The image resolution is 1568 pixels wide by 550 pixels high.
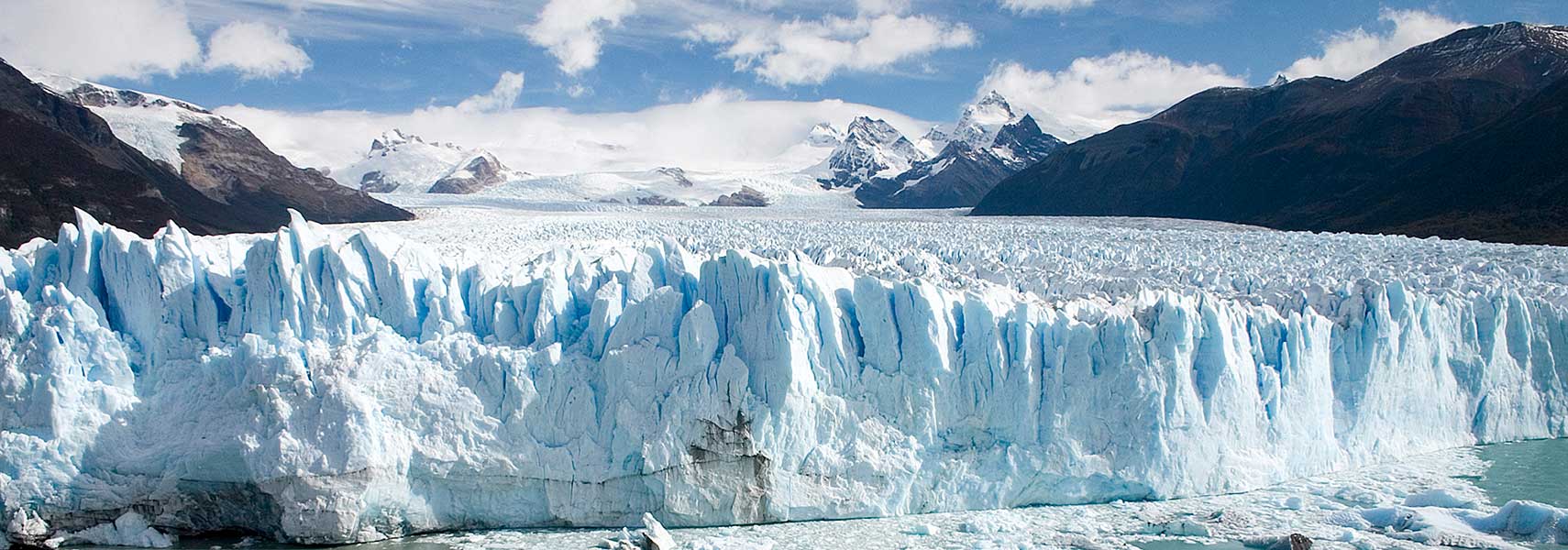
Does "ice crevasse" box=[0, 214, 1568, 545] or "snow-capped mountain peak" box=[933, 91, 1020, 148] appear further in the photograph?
"snow-capped mountain peak" box=[933, 91, 1020, 148]

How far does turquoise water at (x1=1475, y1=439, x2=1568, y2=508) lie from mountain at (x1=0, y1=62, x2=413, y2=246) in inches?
906

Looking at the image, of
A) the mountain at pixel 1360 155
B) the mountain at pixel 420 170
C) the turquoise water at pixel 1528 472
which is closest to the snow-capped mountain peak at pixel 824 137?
the mountain at pixel 420 170

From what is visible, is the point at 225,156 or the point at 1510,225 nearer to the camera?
the point at 1510,225

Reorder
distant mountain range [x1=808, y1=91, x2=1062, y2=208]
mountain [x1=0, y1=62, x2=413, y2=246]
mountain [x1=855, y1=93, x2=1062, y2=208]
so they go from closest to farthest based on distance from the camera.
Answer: mountain [x1=0, y1=62, x2=413, y2=246] < mountain [x1=855, y1=93, x2=1062, y2=208] < distant mountain range [x1=808, y1=91, x2=1062, y2=208]

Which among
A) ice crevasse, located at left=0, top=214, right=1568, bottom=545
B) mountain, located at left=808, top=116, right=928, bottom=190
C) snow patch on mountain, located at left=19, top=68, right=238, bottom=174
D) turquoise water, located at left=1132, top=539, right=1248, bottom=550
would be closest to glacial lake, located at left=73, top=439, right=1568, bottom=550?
turquoise water, located at left=1132, top=539, right=1248, bottom=550

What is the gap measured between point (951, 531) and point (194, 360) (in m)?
6.53

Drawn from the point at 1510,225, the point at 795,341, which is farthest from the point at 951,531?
the point at 1510,225

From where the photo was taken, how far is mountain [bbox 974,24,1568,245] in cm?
3069

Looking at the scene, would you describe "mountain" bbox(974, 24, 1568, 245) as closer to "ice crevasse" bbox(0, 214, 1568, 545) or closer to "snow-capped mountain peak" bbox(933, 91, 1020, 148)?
"ice crevasse" bbox(0, 214, 1568, 545)

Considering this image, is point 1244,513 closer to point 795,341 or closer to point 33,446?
point 795,341

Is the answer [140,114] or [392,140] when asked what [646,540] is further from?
[392,140]

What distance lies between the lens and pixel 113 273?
9586 mm

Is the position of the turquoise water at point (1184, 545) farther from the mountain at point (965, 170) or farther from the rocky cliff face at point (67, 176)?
the mountain at point (965, 170)

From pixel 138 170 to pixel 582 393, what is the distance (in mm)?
29427
